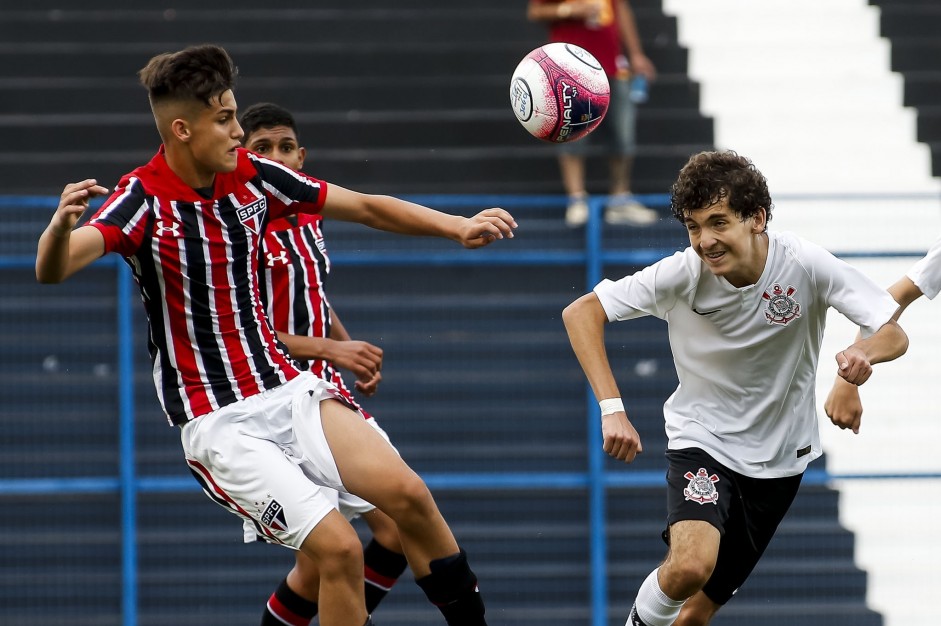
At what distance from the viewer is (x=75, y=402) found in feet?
26.3

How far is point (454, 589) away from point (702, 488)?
940 mm

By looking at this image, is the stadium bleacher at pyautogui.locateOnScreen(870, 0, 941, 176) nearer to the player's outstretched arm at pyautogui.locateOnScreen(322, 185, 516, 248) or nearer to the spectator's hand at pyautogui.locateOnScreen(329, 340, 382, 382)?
the spectator's hand at pyautogui.locateOnScreen(329, 340, 382, 382)

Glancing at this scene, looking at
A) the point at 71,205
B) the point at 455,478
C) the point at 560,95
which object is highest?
the point at 560,95

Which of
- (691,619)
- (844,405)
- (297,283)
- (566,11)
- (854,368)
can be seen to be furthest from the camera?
(566,11)

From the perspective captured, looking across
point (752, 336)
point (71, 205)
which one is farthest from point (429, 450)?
point (71, 205)

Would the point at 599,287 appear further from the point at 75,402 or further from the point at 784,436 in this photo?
the point at 75,402

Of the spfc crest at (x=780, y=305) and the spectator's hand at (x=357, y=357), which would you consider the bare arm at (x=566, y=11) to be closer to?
the spectator's hand at (x=357, y=357)

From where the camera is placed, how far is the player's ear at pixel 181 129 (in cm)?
472

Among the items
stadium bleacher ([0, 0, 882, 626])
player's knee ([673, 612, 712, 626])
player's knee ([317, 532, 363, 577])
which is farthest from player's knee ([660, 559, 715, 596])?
stadium bleacher ([0, 0, 882, 626])

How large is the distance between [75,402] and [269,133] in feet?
9.54

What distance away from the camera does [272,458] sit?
476cm

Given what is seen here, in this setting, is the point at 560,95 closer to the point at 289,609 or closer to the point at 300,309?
the point at 300,309

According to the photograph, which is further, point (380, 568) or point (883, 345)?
point (380, 568)

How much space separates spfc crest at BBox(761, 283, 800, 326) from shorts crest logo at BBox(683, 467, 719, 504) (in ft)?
1.93
